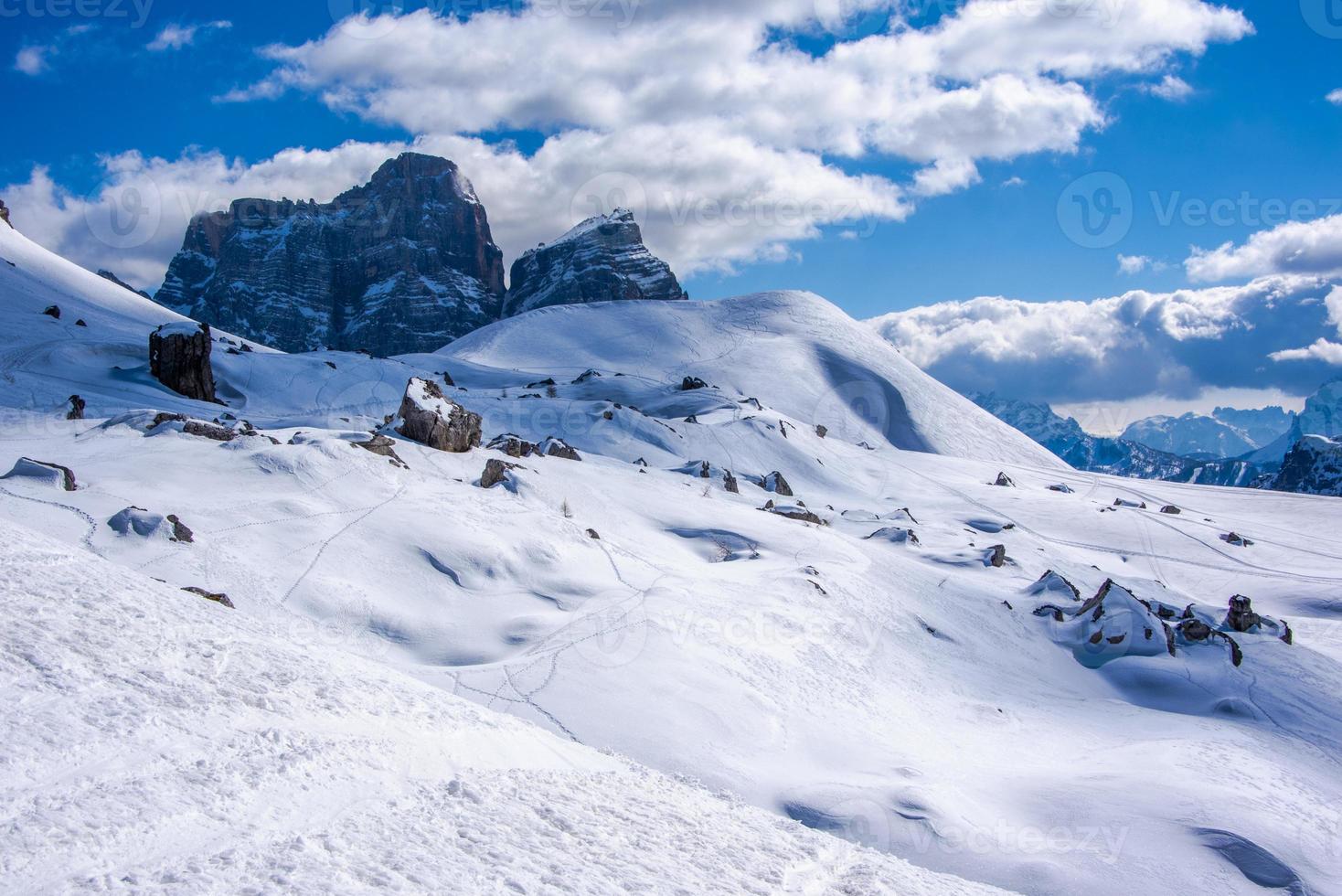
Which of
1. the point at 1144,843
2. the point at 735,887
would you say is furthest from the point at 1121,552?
the point at 735,887

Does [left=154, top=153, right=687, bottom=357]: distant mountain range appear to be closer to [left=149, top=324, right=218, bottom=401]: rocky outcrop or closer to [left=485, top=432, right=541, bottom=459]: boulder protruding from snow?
[left=149, top=324, right=218, bottom=401]: rocky outcrop

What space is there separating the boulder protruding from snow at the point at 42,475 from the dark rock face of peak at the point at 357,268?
145677 mm

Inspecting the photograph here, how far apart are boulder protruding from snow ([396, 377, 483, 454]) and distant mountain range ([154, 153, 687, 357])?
127 metres

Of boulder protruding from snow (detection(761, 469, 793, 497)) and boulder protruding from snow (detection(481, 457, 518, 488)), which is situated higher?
boulder protruding from snow (detection(761, 469, 793, 497))

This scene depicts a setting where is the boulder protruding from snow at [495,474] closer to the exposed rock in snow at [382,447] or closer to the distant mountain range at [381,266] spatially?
the exposed rock in snow at [382,447]

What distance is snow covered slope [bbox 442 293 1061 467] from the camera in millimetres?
55062

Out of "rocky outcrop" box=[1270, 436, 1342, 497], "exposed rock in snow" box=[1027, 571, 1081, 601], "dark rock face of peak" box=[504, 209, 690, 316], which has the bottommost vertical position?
"exposed rock in snow" box=[1027, 571, 1081, 601]

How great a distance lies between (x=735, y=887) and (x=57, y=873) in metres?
3.34

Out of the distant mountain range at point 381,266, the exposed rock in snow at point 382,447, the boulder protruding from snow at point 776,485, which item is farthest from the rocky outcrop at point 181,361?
the distant mountain range at point 381,266

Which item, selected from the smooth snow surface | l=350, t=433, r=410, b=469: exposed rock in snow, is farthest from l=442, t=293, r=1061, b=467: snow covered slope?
l=350, t=433, r=410, b=469: exposed rock in snow

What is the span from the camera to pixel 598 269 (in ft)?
470

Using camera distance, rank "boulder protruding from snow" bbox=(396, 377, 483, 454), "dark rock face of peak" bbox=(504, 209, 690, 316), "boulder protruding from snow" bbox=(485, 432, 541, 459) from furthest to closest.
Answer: "dark rock face of peak" bbox=(504, 209, 690, 316), "boulder protruding from snow" bbox=(485, 432, 541, 459), "boulder protruding from snow" bbox=(396, 377, 483, 454)

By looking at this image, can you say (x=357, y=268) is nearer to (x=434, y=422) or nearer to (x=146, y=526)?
(x=434, y=422)

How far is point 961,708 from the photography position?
13.5m
